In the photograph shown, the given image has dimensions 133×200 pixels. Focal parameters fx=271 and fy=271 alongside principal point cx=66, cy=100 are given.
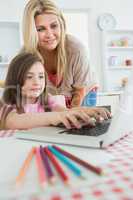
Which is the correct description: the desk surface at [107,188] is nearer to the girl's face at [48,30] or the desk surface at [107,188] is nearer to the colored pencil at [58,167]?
the colored pencil at [58,167]

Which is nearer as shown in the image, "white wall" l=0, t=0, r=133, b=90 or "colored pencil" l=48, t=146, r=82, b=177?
"colored pencil" l=48, t=146, r=82, b=177

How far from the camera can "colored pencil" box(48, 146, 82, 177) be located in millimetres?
436

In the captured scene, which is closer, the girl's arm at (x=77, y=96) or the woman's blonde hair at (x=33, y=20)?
the woman's blonde hair at (x=33, y=20)

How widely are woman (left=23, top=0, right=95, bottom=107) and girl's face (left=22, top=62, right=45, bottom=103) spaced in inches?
9.1

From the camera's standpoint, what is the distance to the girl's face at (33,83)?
Result: 47.4 inches

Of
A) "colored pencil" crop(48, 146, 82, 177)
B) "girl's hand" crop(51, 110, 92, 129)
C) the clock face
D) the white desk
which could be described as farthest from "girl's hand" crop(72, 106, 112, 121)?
the clock face

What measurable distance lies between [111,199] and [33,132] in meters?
0.43

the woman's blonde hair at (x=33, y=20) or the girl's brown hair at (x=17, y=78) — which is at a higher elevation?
the woman's blonde hair at (x=33, y=20)

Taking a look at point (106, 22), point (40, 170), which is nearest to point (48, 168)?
point (40, 170)

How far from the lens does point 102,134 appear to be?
2.18 ft

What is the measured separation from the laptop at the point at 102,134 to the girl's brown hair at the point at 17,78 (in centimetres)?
49

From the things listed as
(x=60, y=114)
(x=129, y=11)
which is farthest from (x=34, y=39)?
(x=129, y=11)

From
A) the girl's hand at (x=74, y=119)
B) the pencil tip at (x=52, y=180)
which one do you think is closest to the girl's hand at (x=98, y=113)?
the girl's hand at (x=74, y=119)

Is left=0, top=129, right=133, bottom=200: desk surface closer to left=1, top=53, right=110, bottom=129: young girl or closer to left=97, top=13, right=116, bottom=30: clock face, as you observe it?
left=1, top=53, right=110, bottom=129: young girl
